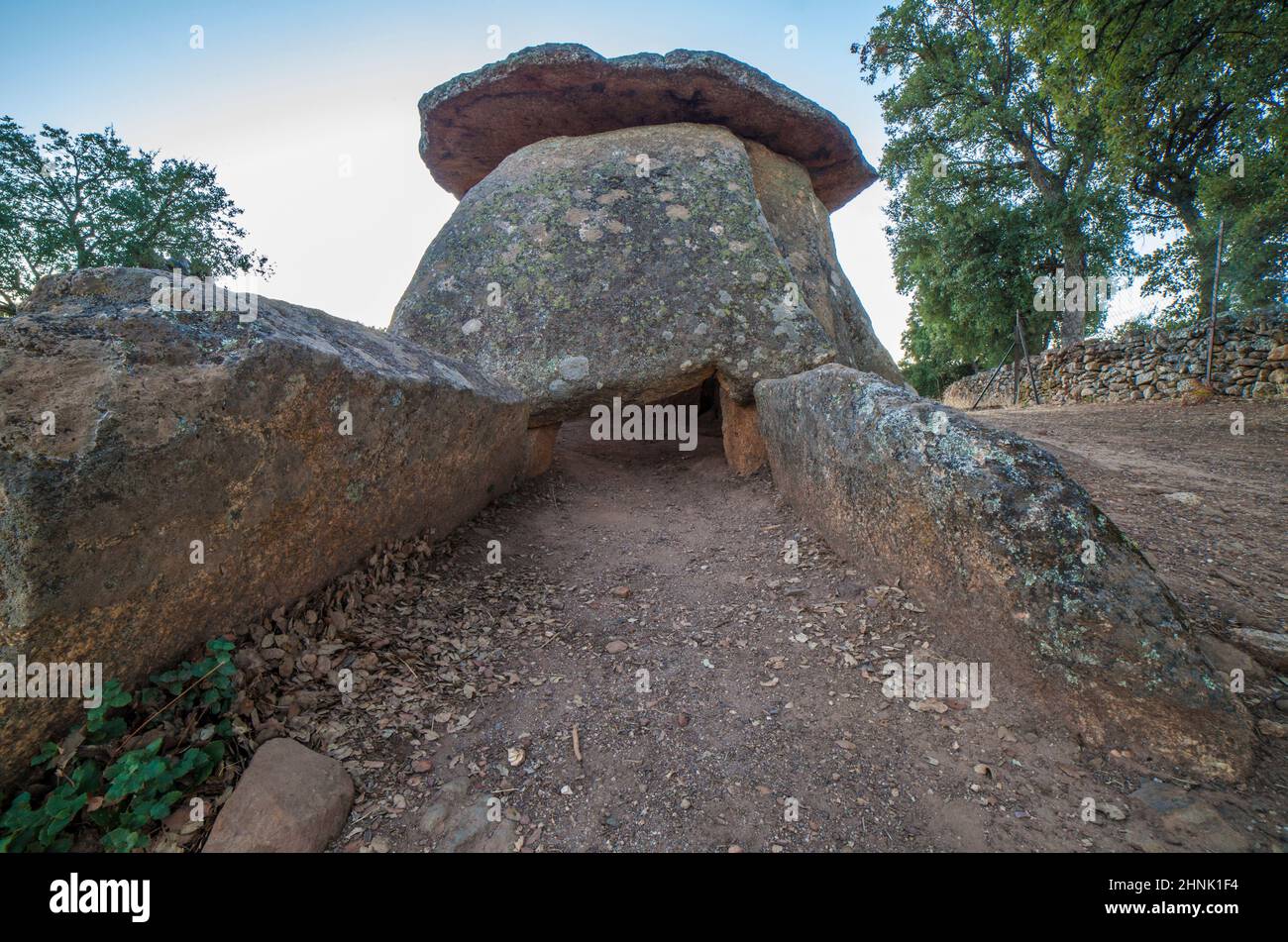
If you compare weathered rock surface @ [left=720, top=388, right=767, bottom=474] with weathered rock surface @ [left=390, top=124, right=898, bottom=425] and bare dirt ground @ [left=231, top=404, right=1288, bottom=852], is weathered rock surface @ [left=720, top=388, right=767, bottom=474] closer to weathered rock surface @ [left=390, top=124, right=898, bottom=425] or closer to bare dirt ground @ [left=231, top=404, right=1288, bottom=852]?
weathered rock surface @ [left=390, top=124, right=898, bottom=425]

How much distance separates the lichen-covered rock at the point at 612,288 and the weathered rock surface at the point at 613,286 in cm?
1

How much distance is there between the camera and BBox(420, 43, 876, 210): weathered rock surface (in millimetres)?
6281

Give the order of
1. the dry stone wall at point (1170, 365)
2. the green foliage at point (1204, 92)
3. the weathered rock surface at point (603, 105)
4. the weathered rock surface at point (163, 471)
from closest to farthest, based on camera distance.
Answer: the weathered rock surface at point (163, 471), the green foliage at point (1204, 92), the weathered rock surface at point (603, 105), the dry stone wall at point (1170, 365)

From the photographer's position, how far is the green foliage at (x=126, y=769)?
1.63 meters

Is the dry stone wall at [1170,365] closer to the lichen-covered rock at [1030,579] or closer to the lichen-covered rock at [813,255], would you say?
the lichen-covered rock at [813,255]

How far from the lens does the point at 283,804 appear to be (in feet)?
6.15

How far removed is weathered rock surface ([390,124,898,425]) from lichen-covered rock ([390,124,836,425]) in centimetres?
1

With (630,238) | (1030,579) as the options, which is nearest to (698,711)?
(1030,579)

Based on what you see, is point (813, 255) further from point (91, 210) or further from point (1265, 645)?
point (91, 210)

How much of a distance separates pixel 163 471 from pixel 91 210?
1513 cm

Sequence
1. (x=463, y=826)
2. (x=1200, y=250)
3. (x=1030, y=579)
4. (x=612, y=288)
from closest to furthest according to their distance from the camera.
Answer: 1. (x=463, y=826)
2. (x=1030, y=579)
3. (x=612, y=288)
4. (x=1200, y=250)

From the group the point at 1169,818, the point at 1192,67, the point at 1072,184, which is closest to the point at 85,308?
the point at 1169,818

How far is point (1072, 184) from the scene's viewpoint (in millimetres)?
13609

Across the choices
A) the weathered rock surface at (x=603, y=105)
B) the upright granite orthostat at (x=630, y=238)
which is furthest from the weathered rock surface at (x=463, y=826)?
the weathered rock surface at (x=603, y=105)
